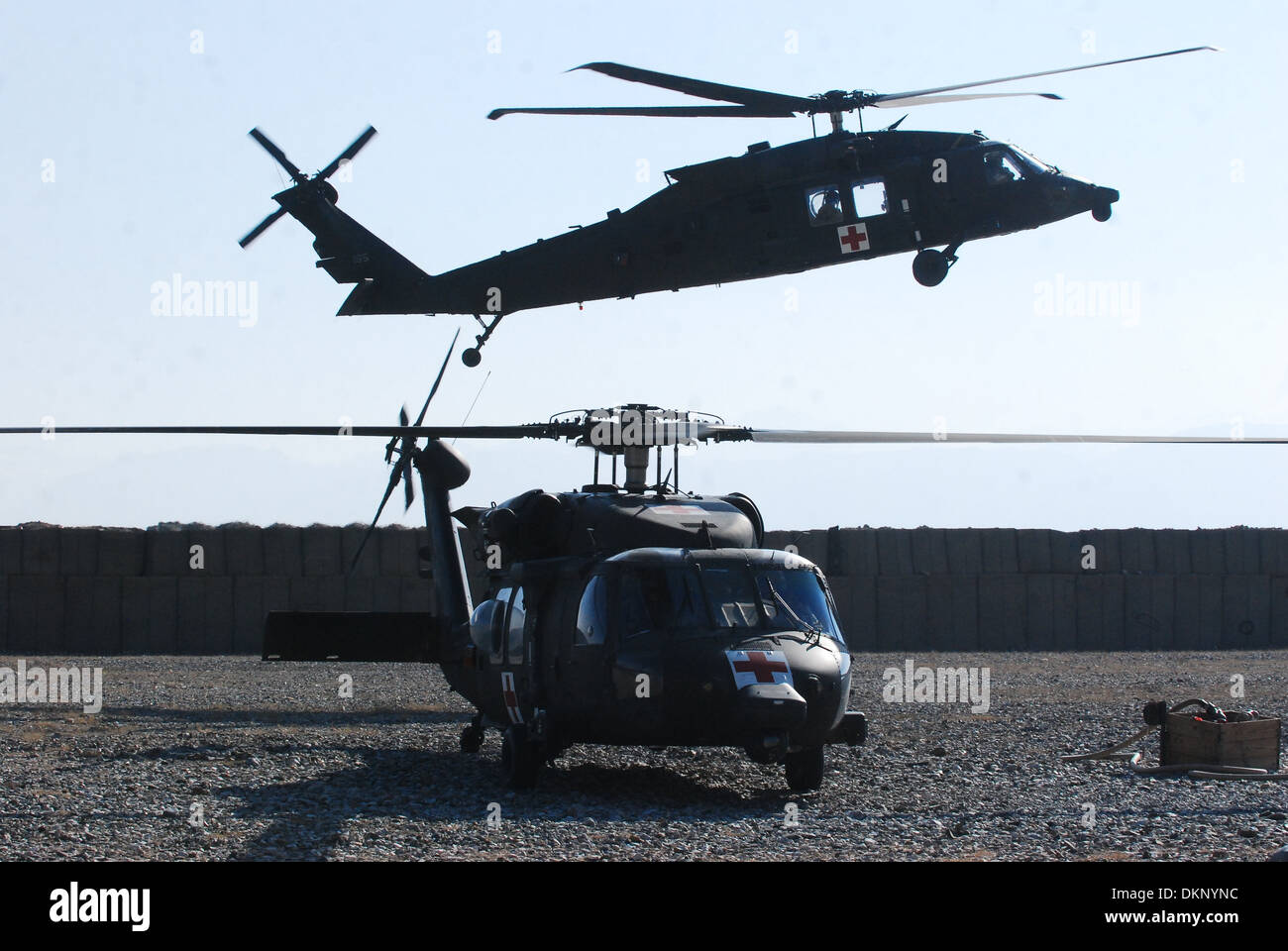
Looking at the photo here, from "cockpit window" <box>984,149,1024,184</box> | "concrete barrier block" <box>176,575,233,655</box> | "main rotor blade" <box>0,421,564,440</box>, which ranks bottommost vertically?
"concrete barrier block" <box>176,575,233,655</box>

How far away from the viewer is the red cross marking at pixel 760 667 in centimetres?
1095

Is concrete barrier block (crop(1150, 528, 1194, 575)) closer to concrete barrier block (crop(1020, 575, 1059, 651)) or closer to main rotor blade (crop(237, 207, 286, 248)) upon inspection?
concrete barrier block (crop(1020, 575, 1059, 651))

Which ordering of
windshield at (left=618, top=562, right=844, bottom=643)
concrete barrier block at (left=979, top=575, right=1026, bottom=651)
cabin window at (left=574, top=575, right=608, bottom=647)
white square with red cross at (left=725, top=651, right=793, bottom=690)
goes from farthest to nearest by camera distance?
concrete barrier block at (left=979, top=575, right=1026, bottom=651), cabin window at (left=574, top=575, right=608, bottom=647), windshield at (left=618, top=562, right=844, bottom=643), white square with red cross at (left=725, top=651, right=793, bottom=690)

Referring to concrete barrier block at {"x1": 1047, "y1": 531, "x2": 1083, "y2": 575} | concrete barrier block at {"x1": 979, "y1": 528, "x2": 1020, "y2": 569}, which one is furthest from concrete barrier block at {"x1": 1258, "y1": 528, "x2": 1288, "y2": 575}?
concrete barrier block at {"x1": 979, "y1": 528, "x2": 1020, "y2": 569}

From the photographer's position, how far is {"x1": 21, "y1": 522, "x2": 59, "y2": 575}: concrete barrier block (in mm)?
31219

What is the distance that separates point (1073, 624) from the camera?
32.5m

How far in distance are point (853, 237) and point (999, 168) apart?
2068 millimetres

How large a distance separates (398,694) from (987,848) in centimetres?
1434

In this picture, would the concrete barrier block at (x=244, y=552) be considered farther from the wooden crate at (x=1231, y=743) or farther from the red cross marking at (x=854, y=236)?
the wooden crate at (x=1231, y=743)

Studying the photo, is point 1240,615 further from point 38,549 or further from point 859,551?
point 38,549

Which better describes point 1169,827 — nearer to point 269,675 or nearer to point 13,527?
point 269,675

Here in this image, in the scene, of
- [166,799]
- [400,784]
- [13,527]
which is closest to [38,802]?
[166,799]

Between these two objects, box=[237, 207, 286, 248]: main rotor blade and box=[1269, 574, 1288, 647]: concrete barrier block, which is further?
box=[1269, 574, 1288, 647]: concrete barrier block

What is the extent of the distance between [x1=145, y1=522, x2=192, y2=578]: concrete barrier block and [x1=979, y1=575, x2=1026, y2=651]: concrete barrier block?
16.9m
